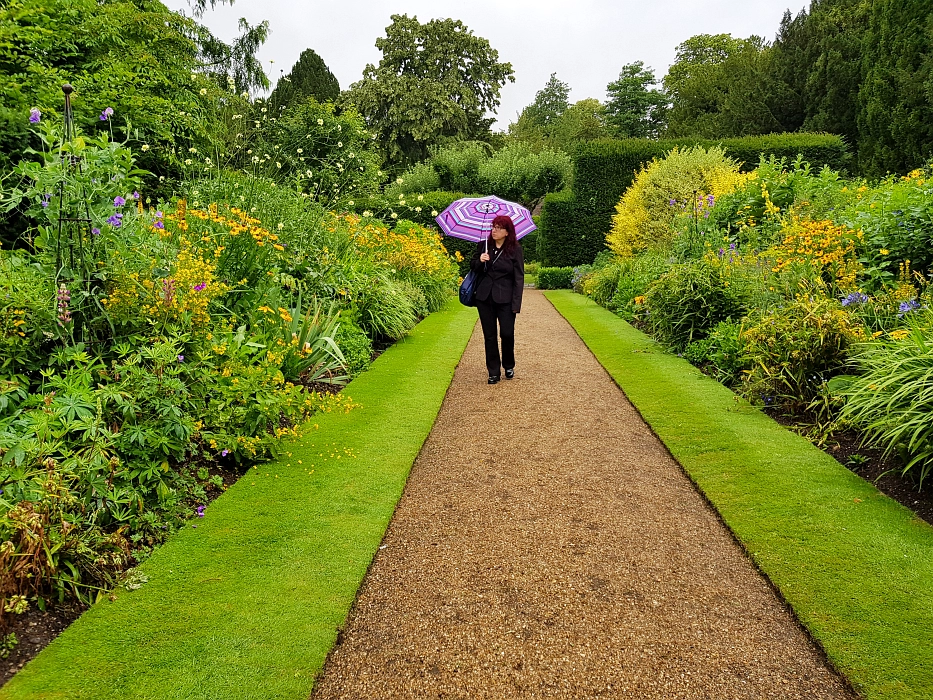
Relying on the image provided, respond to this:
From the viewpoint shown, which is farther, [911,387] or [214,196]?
[214,196]

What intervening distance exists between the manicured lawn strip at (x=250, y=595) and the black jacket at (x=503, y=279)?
2.30 metres

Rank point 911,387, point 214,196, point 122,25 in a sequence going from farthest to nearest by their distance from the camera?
point 122,25 < point 214,196 < point 911,387

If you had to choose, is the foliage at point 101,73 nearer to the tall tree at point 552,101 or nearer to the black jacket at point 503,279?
the black jacket at point 503,279

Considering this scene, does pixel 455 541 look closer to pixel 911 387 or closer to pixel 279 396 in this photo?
pixel 279 396

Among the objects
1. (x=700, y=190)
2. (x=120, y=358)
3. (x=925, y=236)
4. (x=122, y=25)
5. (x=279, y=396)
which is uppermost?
(x=122, y=25)

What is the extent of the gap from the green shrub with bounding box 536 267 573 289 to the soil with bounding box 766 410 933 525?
14726mm

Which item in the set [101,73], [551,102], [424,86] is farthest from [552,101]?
[101,73]

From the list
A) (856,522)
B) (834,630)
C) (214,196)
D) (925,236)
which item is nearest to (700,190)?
(925,236)

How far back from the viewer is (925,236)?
5.74m

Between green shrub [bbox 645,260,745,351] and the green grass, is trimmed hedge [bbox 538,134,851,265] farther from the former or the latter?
the green grass

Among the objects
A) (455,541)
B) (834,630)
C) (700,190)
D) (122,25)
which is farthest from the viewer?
(700,190)

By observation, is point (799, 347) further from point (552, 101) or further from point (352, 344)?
point (552, 101)

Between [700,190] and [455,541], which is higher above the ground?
[700,190]

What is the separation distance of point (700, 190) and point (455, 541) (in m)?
12.6
